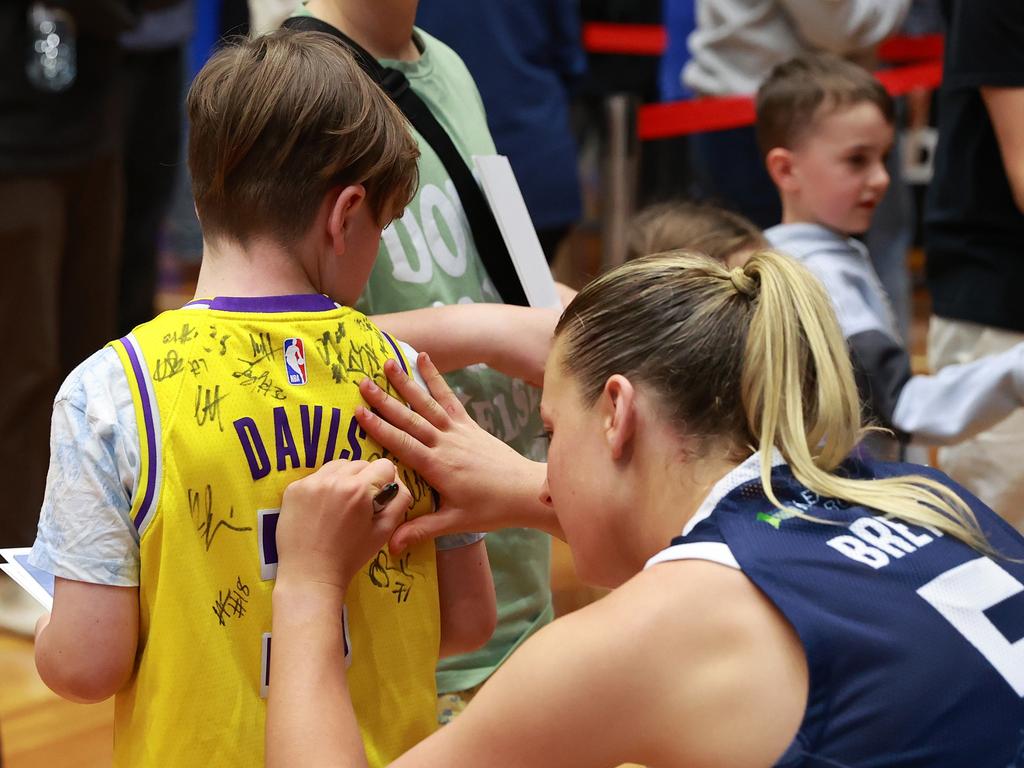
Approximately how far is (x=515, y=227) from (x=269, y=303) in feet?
1.50

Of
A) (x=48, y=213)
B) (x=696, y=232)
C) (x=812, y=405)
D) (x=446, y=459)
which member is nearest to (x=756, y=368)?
(x=812, y=405)

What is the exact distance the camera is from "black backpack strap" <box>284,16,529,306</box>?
4.98 ft

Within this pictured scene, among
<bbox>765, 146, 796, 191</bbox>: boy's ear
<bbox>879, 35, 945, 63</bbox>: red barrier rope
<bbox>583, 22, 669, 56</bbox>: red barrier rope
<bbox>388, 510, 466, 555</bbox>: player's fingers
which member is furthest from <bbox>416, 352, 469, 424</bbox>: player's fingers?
<bbox>583, 22, 669, 56</bbox>: red barrier rope

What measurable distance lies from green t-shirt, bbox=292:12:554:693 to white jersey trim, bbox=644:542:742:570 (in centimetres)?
44

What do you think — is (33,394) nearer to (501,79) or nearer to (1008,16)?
(501,79)

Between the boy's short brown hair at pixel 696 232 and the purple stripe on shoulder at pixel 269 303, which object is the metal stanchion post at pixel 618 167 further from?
the purple stripe on shoulder at pixel 269 303

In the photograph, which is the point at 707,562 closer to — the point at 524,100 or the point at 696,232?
the point at 696,232

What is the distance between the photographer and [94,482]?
112 centimetres

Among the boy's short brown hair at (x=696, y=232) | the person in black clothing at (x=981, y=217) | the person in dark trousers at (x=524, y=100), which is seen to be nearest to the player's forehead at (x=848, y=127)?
the boy's short brown hair at (x=696, y=232)

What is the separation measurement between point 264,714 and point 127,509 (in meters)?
0.23

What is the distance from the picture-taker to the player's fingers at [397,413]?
49.2 inches

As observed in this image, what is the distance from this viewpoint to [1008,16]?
2.08 m

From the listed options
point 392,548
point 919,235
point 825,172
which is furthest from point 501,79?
point 919,235

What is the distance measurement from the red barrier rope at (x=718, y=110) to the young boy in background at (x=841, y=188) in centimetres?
35
